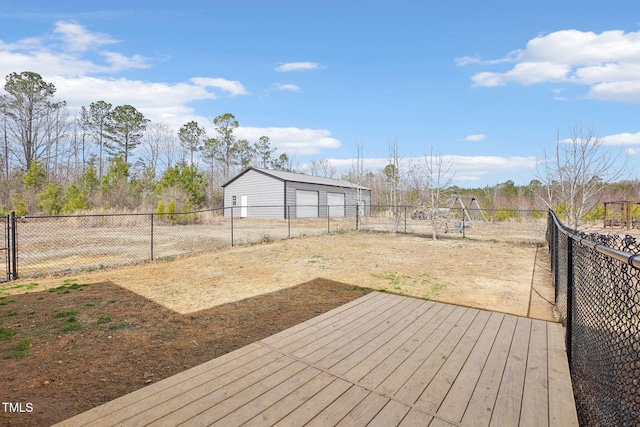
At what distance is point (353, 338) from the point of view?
2.80 m

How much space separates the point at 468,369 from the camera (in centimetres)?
221

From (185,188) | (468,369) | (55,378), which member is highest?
(185,188)

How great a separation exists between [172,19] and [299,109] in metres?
11.5

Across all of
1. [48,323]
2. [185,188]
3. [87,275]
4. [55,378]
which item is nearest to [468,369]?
[55,378]

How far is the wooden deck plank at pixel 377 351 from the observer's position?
2.20m

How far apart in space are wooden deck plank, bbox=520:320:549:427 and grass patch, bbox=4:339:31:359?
4.42 metres

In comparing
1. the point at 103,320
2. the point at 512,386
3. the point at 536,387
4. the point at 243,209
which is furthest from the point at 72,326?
the point at 243,209

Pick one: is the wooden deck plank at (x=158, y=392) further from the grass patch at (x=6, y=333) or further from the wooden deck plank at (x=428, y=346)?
the grass patch at (x=6, y=333)

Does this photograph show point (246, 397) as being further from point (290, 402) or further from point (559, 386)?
point (559, 386)

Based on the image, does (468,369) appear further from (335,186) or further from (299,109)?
(335,186)

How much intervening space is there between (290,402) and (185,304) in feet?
12.3

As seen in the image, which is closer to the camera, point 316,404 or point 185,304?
point 316,404

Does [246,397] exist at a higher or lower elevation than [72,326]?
higher

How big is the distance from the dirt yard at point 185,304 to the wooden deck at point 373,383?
1038 mm
